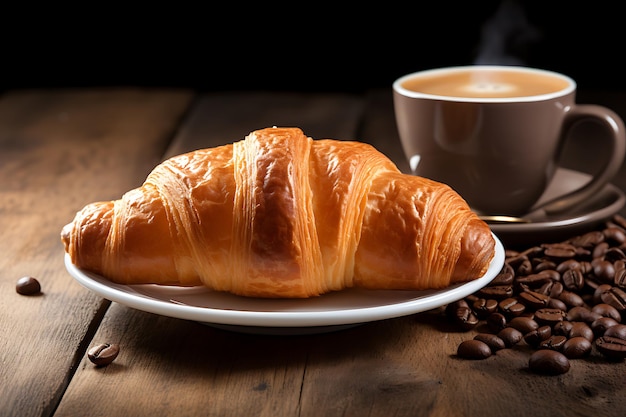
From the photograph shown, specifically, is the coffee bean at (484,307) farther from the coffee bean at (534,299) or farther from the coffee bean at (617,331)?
the coffee bean at (617,331)

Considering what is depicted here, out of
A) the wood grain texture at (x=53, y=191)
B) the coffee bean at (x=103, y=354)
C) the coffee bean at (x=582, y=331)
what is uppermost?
the coffee bean at (x=582, y=331)

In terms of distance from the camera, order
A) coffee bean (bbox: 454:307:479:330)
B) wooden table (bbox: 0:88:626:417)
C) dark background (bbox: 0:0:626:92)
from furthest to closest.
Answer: dark background (bbox: 0:0:626:92), coffee bean (bbox: 454:307:479:330), wooden table (bbox: 0:88:626:417)

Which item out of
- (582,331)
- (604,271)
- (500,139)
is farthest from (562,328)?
(500,139)

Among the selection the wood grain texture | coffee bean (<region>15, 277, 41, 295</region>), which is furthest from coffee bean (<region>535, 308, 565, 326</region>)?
coffee bean (<region>15, 277, 41, 295</region>)

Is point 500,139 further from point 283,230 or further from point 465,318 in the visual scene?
point 283,230

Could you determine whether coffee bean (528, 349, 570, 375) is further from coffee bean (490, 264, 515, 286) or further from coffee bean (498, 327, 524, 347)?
coffee bean (490, 264, 515, 286)

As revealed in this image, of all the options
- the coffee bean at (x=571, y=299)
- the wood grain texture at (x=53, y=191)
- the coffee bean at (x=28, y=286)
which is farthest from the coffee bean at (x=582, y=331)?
the coffee bean at (x=28, y=286)

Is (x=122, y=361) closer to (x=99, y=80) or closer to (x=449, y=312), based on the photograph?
(x=449, y=312)
